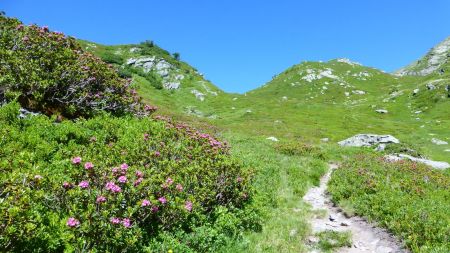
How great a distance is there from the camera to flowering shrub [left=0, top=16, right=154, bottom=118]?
48.5 ft

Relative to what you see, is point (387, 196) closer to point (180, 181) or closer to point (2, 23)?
point (180, 181)

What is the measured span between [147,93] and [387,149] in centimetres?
4905

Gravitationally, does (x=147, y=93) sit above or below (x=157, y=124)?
above

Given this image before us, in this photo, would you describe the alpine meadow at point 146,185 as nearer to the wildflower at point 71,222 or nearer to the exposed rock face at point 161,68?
the wildflower at point 71,222

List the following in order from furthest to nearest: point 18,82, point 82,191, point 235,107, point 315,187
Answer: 1. point 235,107
2. point 315,187
3. point 18,82
4. point 82,191

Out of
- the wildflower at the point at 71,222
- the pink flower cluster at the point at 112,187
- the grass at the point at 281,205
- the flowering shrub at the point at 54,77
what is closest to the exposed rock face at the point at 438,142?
the grass at the point at 281,205

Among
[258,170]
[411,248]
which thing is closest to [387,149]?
[258,170]

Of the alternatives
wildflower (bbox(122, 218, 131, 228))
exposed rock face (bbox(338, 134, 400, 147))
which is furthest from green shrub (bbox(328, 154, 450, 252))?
exposed rock face (bbox(338, 134, 400, 147))

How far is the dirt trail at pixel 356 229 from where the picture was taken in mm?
11719

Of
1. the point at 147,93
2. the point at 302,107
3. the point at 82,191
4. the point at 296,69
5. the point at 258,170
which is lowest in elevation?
the point at 82,191

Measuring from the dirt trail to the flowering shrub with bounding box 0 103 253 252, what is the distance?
3357mm

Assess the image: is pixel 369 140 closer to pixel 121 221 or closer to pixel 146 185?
pixel 146 185

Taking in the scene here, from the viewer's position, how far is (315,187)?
20312 mm

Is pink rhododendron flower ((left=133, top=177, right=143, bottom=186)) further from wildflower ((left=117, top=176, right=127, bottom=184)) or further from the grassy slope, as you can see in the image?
the grassy slope
